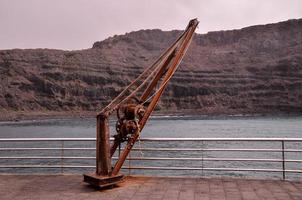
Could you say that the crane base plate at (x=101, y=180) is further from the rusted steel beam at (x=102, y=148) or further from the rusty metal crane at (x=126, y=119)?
the rusted steel beam at (x=102, y=148)

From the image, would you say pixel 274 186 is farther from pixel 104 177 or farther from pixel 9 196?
pixel 9 196

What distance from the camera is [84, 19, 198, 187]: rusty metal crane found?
1005cm

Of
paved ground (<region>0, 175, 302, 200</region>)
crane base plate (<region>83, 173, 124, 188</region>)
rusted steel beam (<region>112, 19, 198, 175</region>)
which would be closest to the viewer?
paved ground (<region>0, 175, 302, 200</region>)

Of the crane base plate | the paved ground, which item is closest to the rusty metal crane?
the crane base plate

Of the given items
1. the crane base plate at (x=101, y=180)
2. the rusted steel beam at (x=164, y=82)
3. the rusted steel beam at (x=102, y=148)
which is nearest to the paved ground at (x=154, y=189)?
the crane base plate at (x=101, y=180)

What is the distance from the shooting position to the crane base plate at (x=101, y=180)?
31.9 ft

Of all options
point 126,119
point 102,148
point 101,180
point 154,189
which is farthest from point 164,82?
point 101,180

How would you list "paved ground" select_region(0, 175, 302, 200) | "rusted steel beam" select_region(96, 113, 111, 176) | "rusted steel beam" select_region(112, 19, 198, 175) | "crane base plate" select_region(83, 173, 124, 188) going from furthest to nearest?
"rusted steel beam" select_region(112, 19, 198, 175) < "rusted steel beam" select_region(96, 113, 111, 176) < "crane base plate" select_region(83, 173, 124, 188) < "paved ground" select_region(0, 175, 302, 200)

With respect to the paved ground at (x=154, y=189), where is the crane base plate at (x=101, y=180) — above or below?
above

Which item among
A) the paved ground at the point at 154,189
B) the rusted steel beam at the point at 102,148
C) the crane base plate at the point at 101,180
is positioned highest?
the rusted steel beam at the point at 102,148

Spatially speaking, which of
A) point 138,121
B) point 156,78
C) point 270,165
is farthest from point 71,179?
point 270,165

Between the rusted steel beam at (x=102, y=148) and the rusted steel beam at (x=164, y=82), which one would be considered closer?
the rusted steel beam at (x=102, y=148)

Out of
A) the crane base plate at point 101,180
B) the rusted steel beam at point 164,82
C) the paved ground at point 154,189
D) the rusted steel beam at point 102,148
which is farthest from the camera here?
the rusted steel beam at point 164,82

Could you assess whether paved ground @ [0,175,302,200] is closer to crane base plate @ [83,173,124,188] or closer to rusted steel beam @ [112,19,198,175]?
crane base plate @ [83,173,124,188]
